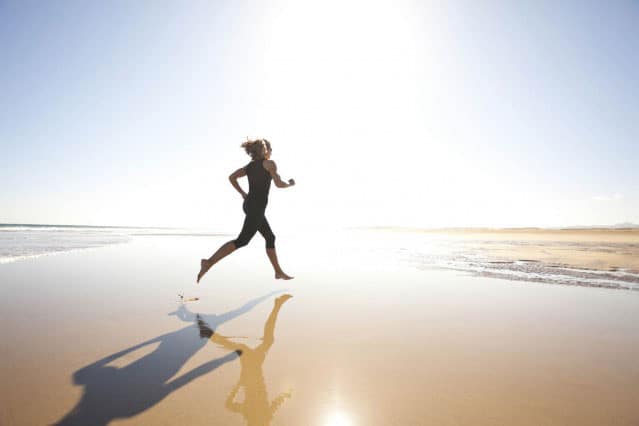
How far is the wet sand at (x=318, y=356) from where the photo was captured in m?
1.73

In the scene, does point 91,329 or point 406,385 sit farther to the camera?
point 91,329

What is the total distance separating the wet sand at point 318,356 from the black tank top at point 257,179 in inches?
58.1

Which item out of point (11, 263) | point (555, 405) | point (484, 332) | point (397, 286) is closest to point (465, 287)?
point (397, 286)

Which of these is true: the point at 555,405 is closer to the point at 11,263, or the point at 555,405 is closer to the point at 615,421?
the point at 615,421

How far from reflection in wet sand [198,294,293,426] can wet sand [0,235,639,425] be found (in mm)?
11

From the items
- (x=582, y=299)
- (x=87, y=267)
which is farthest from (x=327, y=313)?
(x=87, y=267)

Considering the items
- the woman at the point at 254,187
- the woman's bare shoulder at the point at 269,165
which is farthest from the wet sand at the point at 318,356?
the woman's bare shoulder at the point at 269,165

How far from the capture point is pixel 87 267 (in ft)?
21.9

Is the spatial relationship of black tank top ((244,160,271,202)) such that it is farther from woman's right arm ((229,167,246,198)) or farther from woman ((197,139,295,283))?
woman's right arm ((229,167,246,198))

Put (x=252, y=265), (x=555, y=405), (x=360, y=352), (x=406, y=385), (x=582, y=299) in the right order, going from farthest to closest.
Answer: (x=252, y=265) → (x=582, y=299) → (x=360, y=352) → (x=406, y=385) → (x=555, y=405)

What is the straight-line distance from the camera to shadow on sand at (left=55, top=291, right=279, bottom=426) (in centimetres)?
167

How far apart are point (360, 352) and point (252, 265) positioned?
5.18 m

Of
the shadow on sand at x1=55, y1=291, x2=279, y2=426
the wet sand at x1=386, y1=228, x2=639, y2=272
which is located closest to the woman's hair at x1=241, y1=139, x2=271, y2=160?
the shadow on sand at x1=55, y1=291, x2=279, y2=426

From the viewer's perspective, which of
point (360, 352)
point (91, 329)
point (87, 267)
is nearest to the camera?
point (360, 352)
